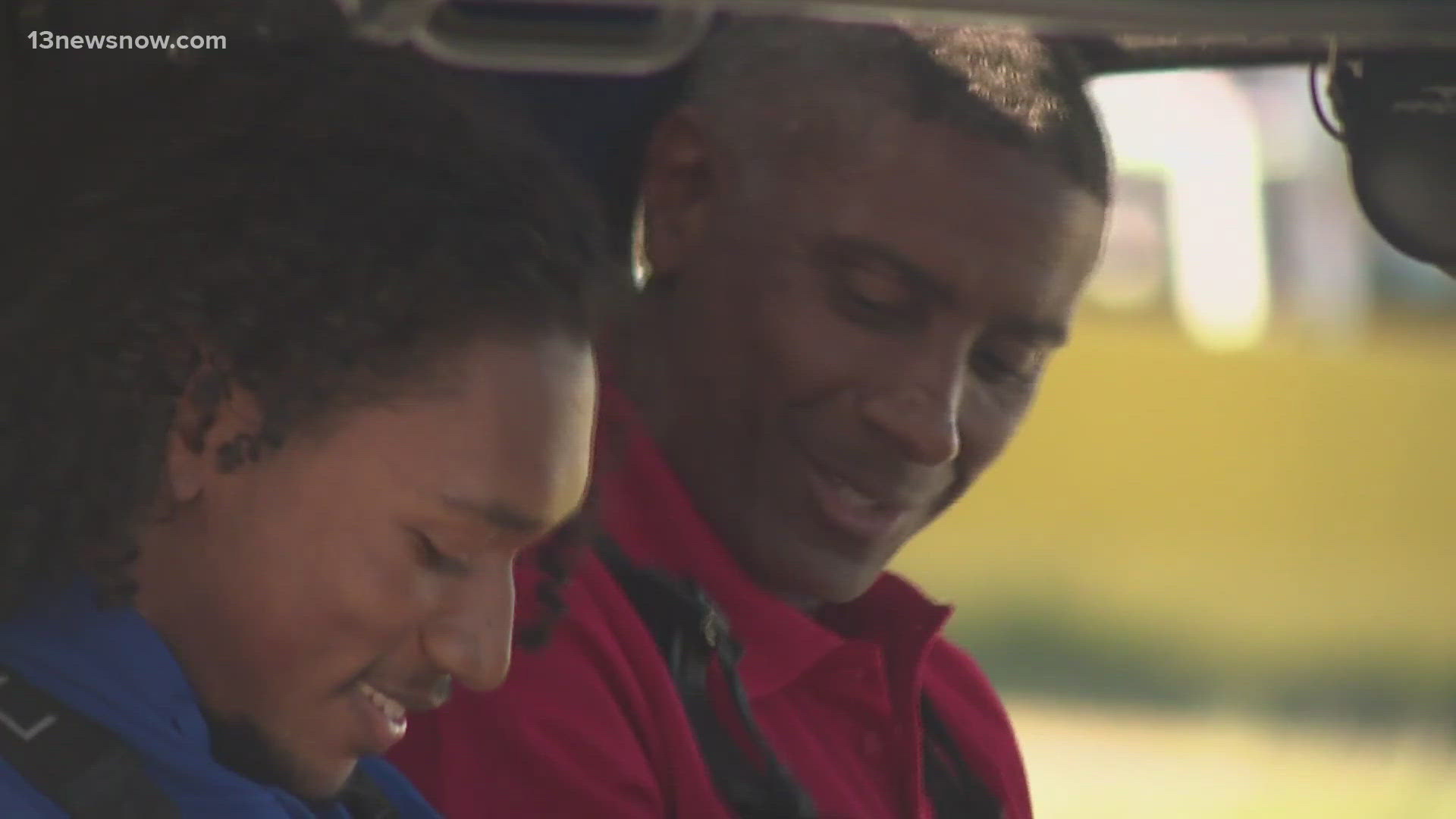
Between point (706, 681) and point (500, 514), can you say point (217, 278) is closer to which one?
point (500, 514)

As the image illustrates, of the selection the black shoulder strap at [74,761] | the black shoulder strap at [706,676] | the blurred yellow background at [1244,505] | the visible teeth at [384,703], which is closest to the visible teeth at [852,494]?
the black shoulder strap at [706,676]

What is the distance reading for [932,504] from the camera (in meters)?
2.00

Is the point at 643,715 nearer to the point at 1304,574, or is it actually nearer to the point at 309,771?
the point at 309,771

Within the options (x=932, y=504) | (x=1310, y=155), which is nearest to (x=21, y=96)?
(x=932, y=504)

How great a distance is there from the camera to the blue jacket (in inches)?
52.6

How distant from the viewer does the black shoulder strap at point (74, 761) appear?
4.25 feet

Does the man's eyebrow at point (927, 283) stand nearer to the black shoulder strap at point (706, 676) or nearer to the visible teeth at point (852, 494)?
the visible teeth at point (852, 494)

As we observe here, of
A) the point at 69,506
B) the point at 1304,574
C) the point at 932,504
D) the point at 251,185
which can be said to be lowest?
the point at 1304,574

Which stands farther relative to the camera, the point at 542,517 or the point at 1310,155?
the point at 1310,155

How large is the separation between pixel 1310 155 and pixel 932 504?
20.5ft

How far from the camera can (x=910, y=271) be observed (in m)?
1.90

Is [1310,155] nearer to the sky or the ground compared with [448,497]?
nearer to the ground

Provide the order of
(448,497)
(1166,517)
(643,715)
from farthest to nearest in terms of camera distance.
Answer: (1166,517)
(643,715)
(448,497)

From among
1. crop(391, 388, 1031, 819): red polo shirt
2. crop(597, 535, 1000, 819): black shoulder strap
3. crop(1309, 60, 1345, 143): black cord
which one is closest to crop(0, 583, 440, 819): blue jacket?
crop(391, 388, 1031, 819): red polo shirt
